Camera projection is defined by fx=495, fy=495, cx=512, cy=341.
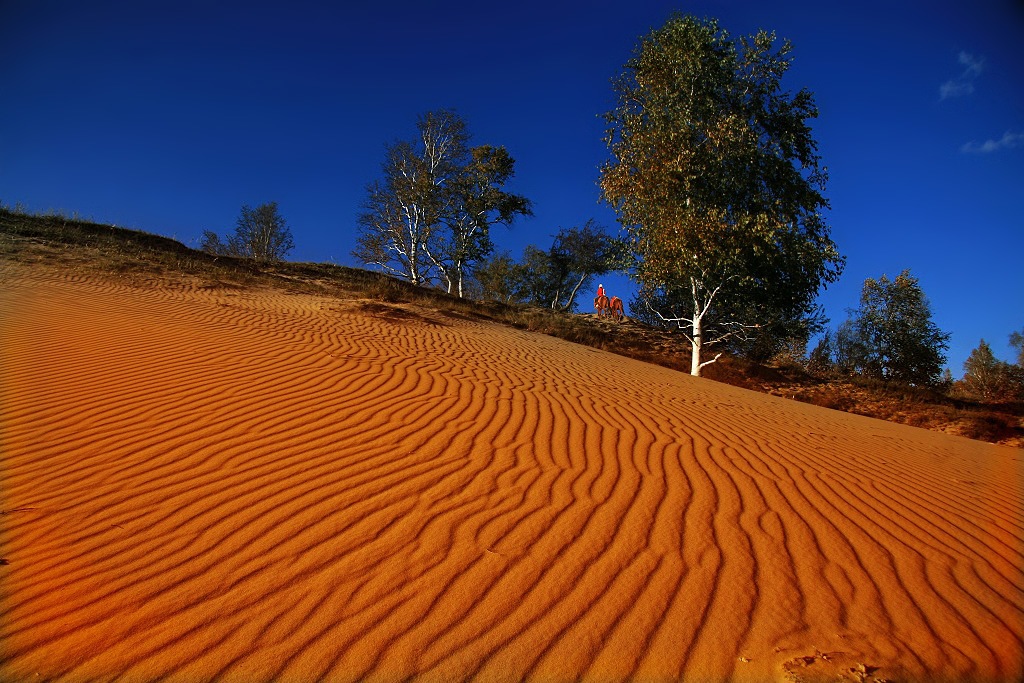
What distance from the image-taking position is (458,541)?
2.71 metres

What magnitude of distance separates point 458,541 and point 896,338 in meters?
21.4

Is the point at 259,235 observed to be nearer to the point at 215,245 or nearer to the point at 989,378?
the point at 215,245

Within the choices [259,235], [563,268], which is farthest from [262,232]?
[563,268]

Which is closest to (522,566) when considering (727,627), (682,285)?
(727,627)

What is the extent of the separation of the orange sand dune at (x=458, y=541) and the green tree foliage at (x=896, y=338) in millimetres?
15280

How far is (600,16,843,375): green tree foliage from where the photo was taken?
13.8 metres

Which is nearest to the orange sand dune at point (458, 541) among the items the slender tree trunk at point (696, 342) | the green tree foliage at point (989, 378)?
the slender tree trunk at point (696, 342)

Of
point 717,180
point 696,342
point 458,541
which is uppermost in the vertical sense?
point 717,180

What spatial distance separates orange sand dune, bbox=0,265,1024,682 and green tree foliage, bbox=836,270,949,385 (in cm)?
1528

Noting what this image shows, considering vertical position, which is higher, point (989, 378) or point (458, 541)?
point (989, 378)

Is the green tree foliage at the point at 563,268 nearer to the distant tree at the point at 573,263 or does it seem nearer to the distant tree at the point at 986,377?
the distant tree at the point at 573,263

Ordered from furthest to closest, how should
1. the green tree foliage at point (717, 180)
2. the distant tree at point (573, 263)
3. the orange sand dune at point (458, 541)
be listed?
the distant tree at point (573, 263) → the green tree foliage at point (717, 180) → the orange sand dune at point (458, 541)

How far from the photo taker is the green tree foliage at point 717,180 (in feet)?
45.4

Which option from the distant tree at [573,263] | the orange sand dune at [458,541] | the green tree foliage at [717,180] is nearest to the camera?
the orange sand dune at [458,541]
